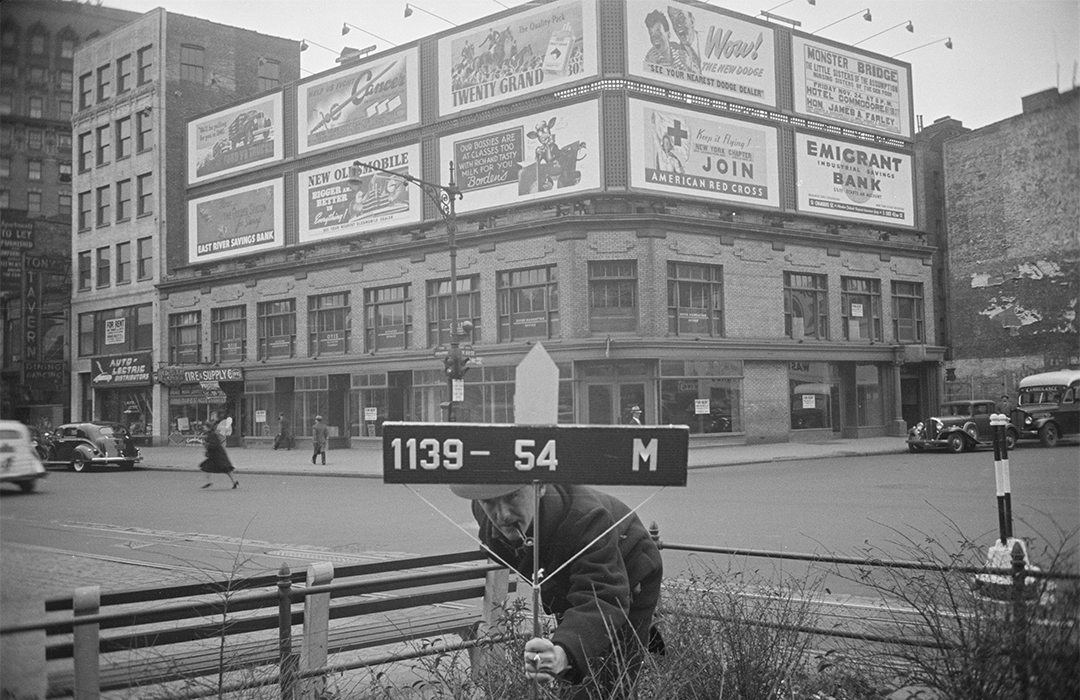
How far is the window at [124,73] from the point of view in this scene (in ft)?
11.0

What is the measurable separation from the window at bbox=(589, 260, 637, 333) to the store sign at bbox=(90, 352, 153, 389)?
469 cm

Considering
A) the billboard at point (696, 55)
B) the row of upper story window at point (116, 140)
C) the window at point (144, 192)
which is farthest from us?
the billboard at point (696, 55)

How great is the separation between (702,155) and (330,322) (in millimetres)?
18423

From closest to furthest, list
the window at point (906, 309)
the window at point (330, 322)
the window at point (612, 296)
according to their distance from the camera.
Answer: the window at point (906, 309) → the window at point (330, 322) → the window at point (612, 296)

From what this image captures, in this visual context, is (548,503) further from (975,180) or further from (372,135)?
(372,135)

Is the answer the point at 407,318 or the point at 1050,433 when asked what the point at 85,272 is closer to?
the point at 407,318

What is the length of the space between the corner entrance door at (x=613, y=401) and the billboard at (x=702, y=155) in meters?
8.63

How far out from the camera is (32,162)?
2145 millimetres

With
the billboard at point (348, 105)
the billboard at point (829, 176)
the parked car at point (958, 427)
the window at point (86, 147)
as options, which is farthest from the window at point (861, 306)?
the window at point (86, 147)

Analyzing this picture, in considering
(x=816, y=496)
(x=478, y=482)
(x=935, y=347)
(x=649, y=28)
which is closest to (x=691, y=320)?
(x=816, y=496)

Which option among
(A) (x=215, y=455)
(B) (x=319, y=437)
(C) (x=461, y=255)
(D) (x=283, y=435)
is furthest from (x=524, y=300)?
(A) (x=215, y=455)

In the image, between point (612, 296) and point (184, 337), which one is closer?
point (184, 337)

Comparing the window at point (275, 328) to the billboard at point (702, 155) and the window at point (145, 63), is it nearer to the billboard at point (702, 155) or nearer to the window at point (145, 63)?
the window at point (145, 63)

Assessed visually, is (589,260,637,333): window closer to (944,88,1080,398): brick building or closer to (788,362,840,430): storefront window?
(944,88,1080,398): brick building
